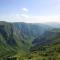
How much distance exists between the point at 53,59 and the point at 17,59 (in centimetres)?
4303

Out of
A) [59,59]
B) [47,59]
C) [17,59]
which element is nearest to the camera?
[59,59]

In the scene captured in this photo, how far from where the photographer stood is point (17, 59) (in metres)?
152

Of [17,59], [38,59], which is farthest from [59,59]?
[17,59]

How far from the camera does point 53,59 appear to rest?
398 ft

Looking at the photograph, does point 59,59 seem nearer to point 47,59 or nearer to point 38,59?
point 47,59

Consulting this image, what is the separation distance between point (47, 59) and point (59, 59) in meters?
11.7

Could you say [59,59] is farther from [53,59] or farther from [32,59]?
[32,59]

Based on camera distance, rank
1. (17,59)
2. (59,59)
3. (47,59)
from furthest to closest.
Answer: (17,59) < (47,59) < (59,59)

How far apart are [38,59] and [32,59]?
4975 mm

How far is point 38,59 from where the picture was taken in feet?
430

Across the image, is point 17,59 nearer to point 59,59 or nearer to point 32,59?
point 32,59

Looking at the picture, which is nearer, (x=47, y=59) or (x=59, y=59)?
(x=59, y=59)

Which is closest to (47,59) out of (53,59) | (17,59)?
(53,59)

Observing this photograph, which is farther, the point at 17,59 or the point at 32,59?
the point at 17,59
